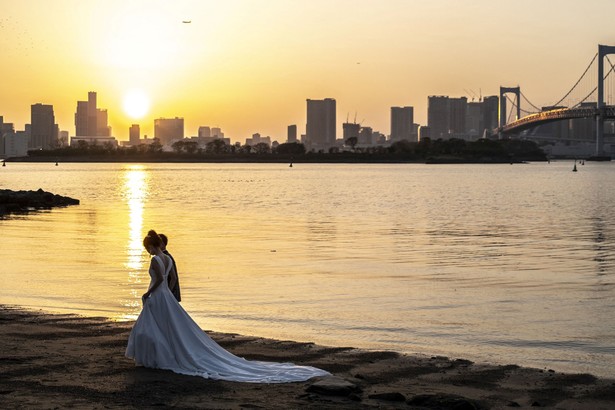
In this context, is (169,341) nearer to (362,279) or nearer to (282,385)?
(282,385)

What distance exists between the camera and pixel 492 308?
14727 mm

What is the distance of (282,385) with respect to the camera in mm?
8742

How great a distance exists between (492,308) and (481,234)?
A: 16.3 meters

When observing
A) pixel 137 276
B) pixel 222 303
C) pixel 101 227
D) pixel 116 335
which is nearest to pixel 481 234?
pixel 101 227

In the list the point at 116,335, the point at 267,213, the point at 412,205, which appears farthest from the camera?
the point at 412,205

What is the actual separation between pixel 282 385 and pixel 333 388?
1.57ft

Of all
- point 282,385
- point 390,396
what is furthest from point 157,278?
point 390,396

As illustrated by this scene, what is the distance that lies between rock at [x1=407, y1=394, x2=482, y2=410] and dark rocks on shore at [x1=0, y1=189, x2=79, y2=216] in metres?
33.5

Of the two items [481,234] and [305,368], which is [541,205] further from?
[305,368]

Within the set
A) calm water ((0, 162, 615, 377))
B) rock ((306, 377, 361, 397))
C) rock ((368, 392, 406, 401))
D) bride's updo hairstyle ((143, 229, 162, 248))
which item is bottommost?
calm water ((0, 162, 615, 377))

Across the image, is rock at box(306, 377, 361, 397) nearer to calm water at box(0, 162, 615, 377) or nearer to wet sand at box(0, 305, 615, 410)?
wet sand at box(0, 305, 615, 410)

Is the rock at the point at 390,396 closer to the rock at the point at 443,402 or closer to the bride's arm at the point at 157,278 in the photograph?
the rock at the point at 443,402

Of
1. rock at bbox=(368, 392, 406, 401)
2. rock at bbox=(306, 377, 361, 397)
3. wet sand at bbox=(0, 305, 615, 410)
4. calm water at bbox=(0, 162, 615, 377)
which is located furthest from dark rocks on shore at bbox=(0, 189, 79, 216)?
rock at bbox=(368, 392, 406, 401)

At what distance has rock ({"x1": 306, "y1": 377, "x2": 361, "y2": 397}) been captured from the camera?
27.7ft
